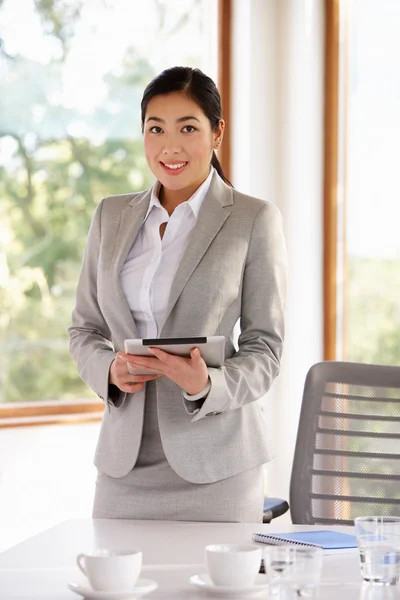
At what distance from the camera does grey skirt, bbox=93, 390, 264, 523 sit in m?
1.89

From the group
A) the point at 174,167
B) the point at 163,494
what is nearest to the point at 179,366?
the point at 163,494

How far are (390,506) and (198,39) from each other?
2673 mm

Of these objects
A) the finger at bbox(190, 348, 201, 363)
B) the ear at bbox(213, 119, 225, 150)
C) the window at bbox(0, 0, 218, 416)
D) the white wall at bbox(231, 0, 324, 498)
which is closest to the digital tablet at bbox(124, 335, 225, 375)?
the finger at bbox(190, 348, 201, 363)

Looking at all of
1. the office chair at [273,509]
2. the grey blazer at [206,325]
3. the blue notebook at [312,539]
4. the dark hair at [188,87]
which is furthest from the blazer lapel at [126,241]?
the office chair at [273,509]

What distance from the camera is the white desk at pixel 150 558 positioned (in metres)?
→ 1.34

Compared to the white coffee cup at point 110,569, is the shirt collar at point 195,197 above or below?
above

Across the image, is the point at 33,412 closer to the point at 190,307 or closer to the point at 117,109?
the point at 117,109

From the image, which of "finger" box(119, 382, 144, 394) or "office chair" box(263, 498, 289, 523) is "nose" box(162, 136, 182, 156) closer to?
"finger" box(119, 382, 144, 394)

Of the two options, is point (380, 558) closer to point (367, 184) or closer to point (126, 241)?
point (126, 241)

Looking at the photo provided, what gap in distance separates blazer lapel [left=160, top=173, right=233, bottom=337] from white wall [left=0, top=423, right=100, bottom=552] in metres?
1.82

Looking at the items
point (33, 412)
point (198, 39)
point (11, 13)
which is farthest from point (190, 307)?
point (198, 39)

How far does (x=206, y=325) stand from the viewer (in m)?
1.98

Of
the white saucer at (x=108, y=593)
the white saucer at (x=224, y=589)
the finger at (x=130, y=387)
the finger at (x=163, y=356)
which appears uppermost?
the finger at (x=163, y=356)

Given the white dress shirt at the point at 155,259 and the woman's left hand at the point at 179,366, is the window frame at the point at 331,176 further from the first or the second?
the woman's left hand at the point at 179,366
